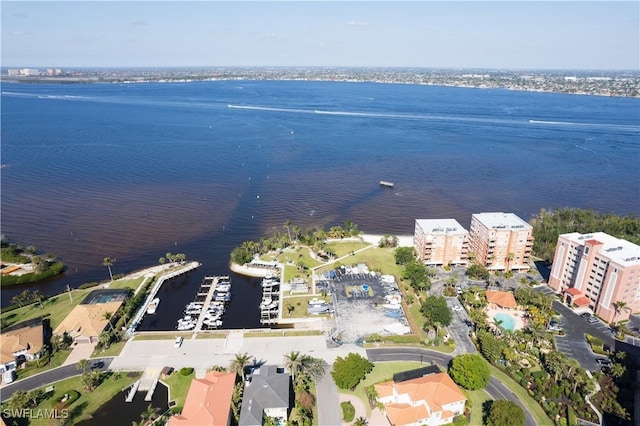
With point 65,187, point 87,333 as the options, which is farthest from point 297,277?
point 65,187

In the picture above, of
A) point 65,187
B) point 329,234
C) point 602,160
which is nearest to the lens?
point 329,234

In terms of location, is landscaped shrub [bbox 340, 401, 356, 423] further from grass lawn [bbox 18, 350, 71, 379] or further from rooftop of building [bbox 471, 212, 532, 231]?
rooftop of building [bbox 471, 212, 532, 231]

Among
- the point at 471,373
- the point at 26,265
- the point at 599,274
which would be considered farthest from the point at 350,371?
the point at 26,265

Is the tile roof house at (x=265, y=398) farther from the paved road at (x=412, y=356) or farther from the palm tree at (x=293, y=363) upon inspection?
the paved road at (x=412, y=356)

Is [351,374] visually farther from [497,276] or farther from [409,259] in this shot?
[497,276]

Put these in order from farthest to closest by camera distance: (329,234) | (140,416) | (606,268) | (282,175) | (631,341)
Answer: (282,175) → (329,234) → (606,268) → (631,341) → (140,416)

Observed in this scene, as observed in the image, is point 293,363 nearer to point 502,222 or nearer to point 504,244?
point 504,244
